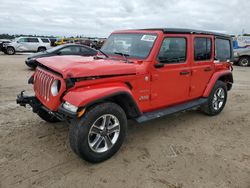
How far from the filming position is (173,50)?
4.13 m

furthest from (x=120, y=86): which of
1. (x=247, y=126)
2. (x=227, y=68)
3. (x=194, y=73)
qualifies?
(x=227, y=68)

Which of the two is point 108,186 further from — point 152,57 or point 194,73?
point 194,73

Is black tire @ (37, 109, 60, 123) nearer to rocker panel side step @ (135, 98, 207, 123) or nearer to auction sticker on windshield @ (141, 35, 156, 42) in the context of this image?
rocker panel side step @ (135, 98, 207, 123)

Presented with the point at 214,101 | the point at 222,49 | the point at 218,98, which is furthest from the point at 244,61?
the point at 214,101

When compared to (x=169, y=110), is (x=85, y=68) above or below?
above

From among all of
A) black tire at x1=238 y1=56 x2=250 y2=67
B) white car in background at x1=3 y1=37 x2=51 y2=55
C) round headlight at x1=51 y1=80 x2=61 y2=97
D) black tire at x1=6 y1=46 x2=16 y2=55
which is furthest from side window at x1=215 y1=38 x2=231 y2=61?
black tire at x1=6 y1=46 x2=16 y2=55

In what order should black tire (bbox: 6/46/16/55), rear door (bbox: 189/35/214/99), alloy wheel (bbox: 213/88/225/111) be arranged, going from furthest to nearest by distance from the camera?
black tire (bbox: 6/46/16/55), alloy wheel (bbox: 213/88/225/111), rear door (bbox: 189/35/214/99)

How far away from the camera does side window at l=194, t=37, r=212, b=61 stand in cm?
460

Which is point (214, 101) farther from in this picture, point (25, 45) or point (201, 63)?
point (25, 45)

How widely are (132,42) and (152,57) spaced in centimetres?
61

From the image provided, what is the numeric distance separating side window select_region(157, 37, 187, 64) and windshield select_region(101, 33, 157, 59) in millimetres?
250

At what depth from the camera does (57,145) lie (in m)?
3.71

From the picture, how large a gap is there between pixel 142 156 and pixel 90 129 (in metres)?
1.00

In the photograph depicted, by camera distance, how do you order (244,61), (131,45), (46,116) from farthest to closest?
(244,61), (46,116), (131,45)
